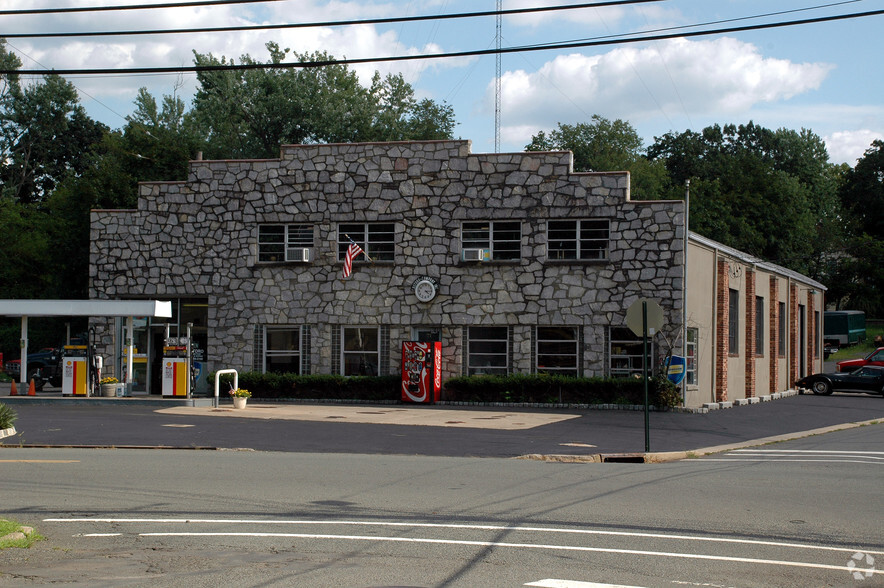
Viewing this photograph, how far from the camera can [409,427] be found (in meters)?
21.8

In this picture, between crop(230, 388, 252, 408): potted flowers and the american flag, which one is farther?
the american flag

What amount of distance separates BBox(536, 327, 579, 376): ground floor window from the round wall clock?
3.59 meters

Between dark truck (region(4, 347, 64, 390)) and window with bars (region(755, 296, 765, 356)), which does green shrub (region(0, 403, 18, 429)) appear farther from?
window with bars (region(755, 296, 765, 356))

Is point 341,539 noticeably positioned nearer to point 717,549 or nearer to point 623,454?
point 717,549

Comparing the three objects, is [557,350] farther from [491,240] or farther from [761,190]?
[761,190]

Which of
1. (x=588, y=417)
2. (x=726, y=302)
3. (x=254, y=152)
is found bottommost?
(x=588, y=417)

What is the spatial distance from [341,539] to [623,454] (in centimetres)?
969

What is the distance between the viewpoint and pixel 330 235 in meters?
30.9

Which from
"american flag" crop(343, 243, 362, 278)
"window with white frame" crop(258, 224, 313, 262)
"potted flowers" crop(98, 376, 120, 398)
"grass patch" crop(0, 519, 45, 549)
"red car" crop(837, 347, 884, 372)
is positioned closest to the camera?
"grass patch" crop(0, 519, 45, 549)

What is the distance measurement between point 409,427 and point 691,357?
37.5ft

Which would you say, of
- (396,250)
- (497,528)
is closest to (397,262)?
(396,250)

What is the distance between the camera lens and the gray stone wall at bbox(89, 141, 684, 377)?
95.6ft

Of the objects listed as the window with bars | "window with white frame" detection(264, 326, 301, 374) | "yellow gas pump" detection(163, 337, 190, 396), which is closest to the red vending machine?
"window with white frame" detection(264, 326, 301, 374)

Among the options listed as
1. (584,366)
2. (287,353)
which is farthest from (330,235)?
(584,366)
